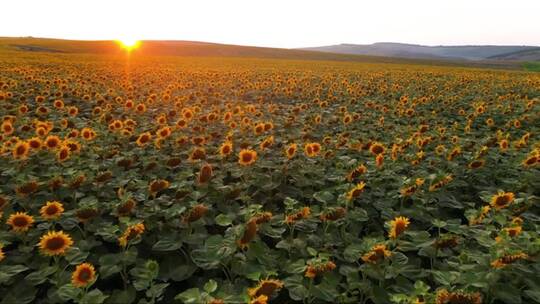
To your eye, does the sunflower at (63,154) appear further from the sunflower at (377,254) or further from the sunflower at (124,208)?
the sunflower at (377,254)

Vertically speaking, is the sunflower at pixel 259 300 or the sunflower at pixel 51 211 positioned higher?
the sunflower at pixel 259 300

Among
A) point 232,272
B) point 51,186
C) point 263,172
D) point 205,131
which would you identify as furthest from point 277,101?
point 232,272

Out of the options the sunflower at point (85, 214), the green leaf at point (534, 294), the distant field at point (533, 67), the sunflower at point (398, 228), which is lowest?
the green leaf at point (534, 294)

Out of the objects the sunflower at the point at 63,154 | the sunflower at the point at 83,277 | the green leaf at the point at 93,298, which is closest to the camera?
the green leaf at the point at 93,298

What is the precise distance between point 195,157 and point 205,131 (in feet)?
7.88

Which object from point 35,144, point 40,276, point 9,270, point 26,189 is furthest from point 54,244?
point 35,144

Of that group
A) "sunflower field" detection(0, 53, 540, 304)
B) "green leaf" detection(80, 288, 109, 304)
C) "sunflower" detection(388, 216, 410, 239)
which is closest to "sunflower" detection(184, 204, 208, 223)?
"sunflower field" detection(0, 53, 540, 304)

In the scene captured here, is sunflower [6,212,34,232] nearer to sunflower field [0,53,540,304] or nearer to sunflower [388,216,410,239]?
sunflower field [0,53,540,304]

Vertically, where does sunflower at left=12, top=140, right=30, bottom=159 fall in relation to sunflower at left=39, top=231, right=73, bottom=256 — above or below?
above

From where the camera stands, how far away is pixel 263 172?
5.97m

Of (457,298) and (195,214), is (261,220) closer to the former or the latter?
(195,214)

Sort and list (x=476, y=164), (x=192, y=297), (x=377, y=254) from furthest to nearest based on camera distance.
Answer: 1. (x=476, y=164)
2. (x=377, y=254)
3. (x=192, y=297)

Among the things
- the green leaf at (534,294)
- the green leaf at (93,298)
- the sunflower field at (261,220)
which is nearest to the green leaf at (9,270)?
the sunflower field at (261,220)

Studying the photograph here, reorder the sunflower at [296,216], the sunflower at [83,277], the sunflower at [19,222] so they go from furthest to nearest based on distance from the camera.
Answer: the sunflower at [296,216] < the sunflower at [19,222] < the sunflower at [83,277]
